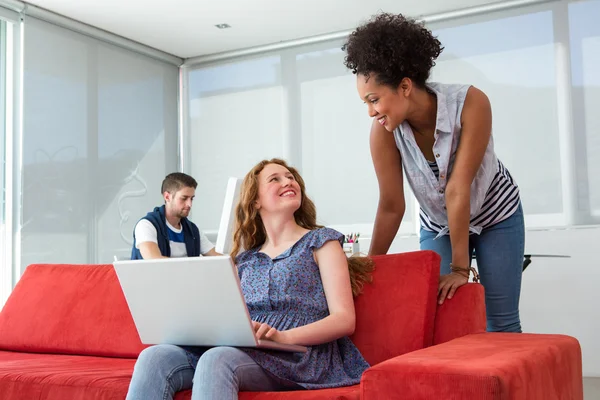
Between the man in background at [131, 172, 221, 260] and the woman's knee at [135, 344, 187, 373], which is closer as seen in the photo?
the woman's knee at [135, 344, 187, 373]

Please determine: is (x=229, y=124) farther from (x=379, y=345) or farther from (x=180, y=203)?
(x=379, y=345)

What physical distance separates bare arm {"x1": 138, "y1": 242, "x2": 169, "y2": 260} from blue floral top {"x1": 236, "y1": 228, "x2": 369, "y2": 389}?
1.57 m

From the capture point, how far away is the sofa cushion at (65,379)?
194 cm

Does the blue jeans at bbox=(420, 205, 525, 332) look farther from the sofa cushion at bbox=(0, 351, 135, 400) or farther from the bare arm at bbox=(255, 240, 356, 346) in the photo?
the sofa cushion at bbox=(0, 351, 135, 400)

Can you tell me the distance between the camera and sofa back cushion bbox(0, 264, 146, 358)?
2.53m

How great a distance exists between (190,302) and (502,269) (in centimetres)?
90

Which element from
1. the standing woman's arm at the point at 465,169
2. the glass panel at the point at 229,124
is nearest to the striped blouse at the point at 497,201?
the standing woman's arm at the point at 465,169

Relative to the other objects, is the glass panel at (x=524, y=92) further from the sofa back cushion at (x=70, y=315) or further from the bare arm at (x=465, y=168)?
the sofa back cushion at (x=70, y=315)

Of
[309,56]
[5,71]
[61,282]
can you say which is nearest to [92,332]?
[61,282]

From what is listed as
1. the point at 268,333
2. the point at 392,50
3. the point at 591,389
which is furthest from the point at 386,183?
the point at 591,389

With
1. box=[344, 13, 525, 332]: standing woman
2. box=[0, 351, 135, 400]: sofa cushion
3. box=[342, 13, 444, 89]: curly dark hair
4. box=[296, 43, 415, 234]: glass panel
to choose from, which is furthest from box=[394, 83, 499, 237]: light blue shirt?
box=[296, 43, 415, 234]: glass panel

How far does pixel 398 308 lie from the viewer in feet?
6.64

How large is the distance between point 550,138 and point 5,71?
3.85 meters

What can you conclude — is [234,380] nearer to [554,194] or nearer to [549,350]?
[549,350]
